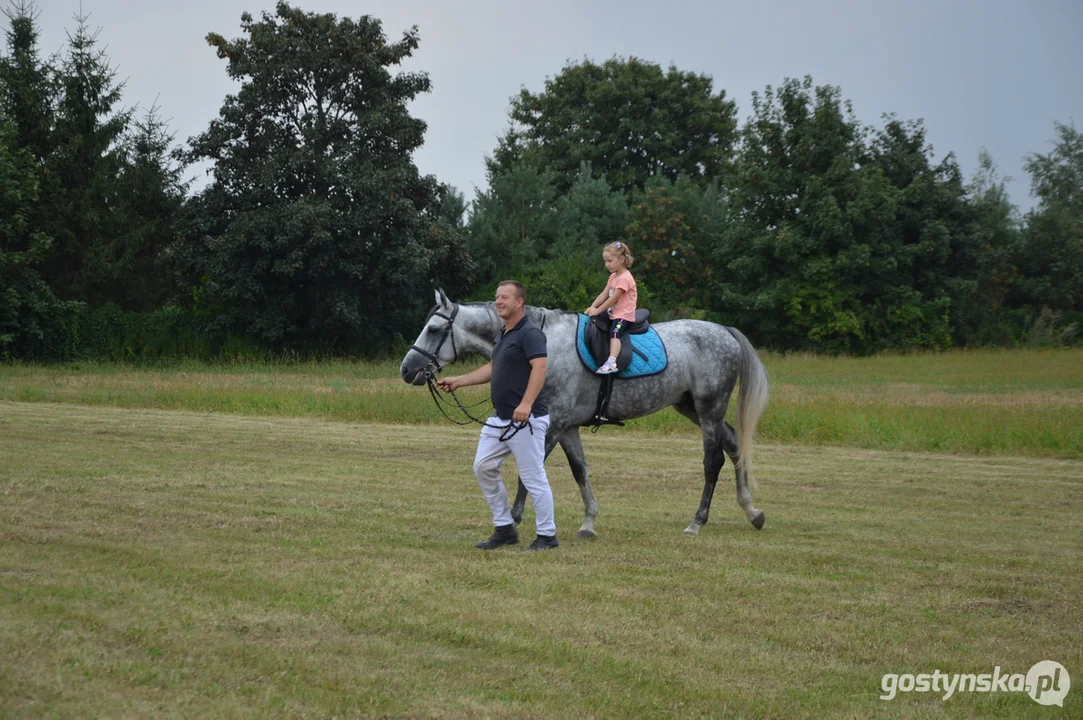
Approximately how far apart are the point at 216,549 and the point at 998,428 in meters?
13.9

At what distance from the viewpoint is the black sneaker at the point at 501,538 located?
27.4 feet

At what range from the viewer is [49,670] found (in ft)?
15.8

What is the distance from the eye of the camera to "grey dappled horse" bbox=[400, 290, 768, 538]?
9.28m

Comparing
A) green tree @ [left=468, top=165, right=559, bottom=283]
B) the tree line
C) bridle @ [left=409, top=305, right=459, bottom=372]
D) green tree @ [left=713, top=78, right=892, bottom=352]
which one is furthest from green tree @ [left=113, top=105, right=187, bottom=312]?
bridle @ [left=409, top=305, right=459, bottom=372]

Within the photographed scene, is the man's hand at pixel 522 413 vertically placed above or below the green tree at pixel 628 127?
below

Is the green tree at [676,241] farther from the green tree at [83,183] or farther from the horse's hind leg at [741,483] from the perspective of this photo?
the horse's hind leg at [741,483]

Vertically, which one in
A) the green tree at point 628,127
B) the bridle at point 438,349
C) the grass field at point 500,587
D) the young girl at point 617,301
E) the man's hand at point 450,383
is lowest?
the grass field at point 500,587

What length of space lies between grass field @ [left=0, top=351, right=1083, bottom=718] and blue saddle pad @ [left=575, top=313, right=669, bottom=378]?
55.0 inches

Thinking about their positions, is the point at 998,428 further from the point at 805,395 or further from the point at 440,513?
the point at 440,513

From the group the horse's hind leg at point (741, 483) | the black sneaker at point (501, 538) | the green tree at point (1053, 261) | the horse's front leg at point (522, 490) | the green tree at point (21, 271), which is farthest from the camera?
the green tree at point (1053, 261)

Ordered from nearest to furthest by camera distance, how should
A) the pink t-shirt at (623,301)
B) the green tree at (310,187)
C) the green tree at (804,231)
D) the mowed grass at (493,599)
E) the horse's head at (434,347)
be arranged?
the mowed grass at (493,599), the horse's head at (434,347), the pink t-shirt at (623,301), the green tree at (310,187), the green tree at (804,231)

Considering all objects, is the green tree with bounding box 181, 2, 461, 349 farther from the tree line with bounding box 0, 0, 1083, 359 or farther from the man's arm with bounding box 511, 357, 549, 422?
the man's arm with bounding box 511, 357, 549, 422

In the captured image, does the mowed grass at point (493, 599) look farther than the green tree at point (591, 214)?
No

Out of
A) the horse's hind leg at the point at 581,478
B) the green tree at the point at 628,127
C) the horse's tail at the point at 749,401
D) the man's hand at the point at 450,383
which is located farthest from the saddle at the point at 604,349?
the green tree at the point at 628,127
